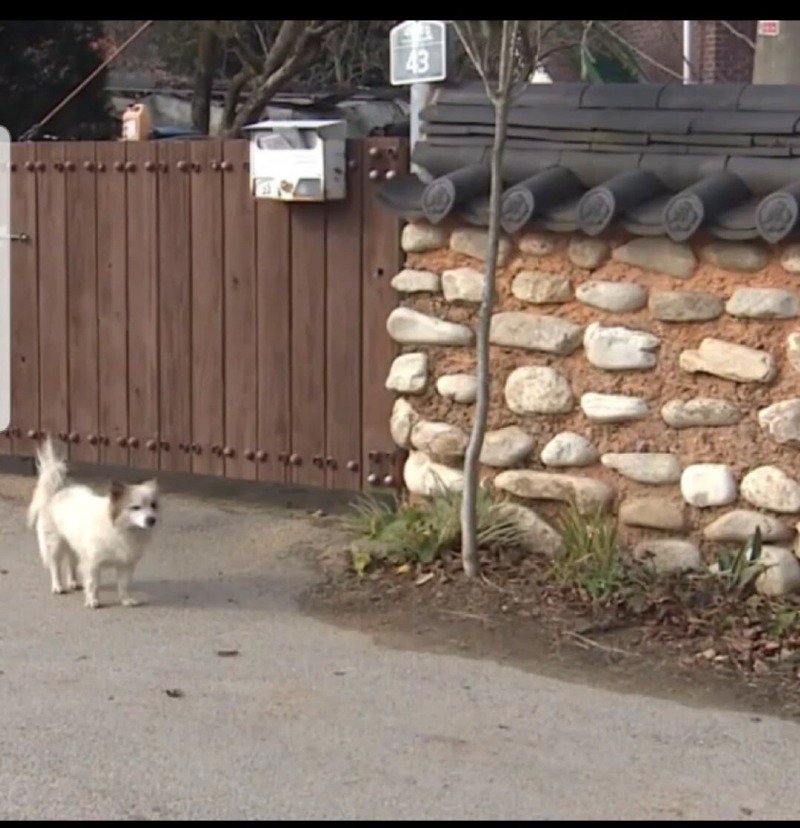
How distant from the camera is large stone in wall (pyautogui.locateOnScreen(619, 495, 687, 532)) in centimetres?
765

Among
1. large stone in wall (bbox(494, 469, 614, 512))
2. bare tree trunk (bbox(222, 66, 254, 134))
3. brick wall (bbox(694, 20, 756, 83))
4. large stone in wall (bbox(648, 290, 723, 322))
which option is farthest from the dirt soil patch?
brick wall (bbox(694, 20, 756, 83))

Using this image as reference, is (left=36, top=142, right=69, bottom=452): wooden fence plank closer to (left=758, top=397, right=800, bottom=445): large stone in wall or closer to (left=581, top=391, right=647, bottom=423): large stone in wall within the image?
(left=581, top=391, right=647, bottom=423): large stone in wall

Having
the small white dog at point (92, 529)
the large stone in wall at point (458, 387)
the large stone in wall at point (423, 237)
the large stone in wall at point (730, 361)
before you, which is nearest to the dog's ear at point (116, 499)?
the small white dog at point (92, 529)

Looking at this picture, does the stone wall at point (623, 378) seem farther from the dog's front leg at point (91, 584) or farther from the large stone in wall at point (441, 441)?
the dog's front leg at point (91, 584)

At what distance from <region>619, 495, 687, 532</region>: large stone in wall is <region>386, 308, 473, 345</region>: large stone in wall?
1.15 meters

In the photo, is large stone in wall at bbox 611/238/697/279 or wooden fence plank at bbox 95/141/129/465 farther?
wooden fence plank at bbox 95/141/129/465

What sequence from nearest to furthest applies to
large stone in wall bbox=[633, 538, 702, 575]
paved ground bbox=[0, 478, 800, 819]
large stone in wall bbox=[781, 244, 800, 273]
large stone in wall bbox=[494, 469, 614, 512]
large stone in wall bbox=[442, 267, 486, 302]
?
paved ground bbox=[0, 478, 800, 819] < large stone in wall bbox=[781, 244, 800, 273] < large stone in wall bbox=[633, 538, 702, 575] < large stone in wall bbox=[494, 469, 614, 512] < large stone in wall bbox=[442, 267, 486, 302]

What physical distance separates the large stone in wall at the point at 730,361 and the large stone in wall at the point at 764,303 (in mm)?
152

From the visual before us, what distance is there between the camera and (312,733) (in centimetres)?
601

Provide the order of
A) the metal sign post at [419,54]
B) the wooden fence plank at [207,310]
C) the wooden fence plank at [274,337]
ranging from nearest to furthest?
the metal sign post at [419,54], the wooden fence plank at [274,337], the wooden fence plank at [207,310]

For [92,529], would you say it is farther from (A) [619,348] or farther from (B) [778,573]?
(B) [778,573]

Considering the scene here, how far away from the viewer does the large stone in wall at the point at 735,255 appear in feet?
24.2

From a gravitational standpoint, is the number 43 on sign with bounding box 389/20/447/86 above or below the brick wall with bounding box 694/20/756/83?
below

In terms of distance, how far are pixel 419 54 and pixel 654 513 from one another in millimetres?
2547
